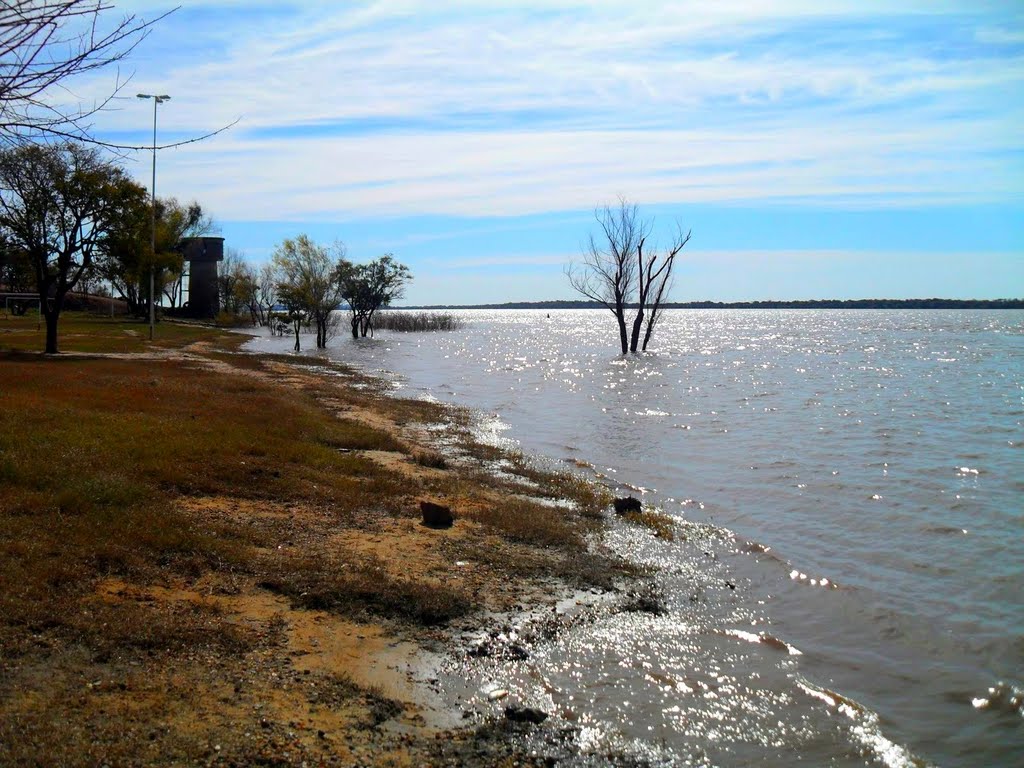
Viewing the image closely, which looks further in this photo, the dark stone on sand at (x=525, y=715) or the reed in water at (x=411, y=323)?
the reed in water at (x=411, y=323)

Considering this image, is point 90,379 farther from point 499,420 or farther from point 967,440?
point 967,440

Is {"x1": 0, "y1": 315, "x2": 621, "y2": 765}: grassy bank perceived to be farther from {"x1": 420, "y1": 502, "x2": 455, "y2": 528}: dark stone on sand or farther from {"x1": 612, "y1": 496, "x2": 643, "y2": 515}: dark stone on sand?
{"x1": 612, "y1": 496, "x2": 643, "y2": 515}: dark stone on sand

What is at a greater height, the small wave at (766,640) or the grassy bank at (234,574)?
the grassy bank at (234,574)

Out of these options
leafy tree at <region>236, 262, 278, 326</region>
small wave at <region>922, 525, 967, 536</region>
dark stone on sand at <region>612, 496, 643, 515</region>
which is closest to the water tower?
leafy tree at <region>236, 262, 278, 326</region>

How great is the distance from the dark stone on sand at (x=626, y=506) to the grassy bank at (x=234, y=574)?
0.27m

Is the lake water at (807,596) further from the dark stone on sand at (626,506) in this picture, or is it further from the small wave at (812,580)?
the dark stone on sand at (626,506)

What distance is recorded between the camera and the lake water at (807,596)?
629cm

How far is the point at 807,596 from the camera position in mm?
9352

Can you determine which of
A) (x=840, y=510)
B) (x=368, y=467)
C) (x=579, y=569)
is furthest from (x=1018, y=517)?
(x=368, y=467)

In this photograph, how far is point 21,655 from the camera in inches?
213

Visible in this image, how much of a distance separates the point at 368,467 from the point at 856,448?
39.6 feet

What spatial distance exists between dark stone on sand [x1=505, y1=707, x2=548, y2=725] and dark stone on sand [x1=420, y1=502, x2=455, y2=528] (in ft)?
14.8

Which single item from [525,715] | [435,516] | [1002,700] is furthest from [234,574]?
[1002,700]

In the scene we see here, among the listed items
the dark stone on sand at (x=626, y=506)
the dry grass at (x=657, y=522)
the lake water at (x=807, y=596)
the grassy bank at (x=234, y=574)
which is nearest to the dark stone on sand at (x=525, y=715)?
the lake water at (x=807, y=596)
